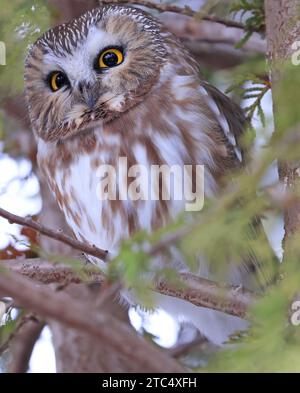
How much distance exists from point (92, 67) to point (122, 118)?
25cm

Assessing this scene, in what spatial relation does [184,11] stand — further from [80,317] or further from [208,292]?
[80,317]

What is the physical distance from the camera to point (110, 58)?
321 centimetres

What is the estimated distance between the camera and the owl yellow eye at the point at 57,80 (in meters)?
3.25

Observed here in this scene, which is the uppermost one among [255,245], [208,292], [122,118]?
[122,118]

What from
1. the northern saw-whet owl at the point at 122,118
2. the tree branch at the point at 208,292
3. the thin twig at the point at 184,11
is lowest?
the tree branch at the point at 208,292

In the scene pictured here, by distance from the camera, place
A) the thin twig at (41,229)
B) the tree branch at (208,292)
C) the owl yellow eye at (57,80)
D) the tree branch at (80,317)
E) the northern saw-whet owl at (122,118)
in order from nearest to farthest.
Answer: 1. the tree branch at (80,317)
2. the thin twig at (41,229)
3. the tree branch at (208,292)
4. the northern saw-whet owl at (122,118)
5. the owl yellow eye at (57,80)

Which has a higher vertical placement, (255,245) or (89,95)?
(89,95)

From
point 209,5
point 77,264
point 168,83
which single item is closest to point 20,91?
point 168,83

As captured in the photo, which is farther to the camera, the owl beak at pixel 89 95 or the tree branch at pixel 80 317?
the owl beak at pixel 89 95

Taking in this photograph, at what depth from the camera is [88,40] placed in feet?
10.5

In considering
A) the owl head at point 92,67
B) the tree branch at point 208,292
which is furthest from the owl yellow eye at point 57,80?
the tree branch at point 208,292

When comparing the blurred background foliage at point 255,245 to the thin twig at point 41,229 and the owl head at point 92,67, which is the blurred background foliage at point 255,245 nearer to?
the thin twig at point 41,229

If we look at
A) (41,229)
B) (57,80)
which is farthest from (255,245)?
(57,80)

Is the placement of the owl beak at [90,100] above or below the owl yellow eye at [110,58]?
below
